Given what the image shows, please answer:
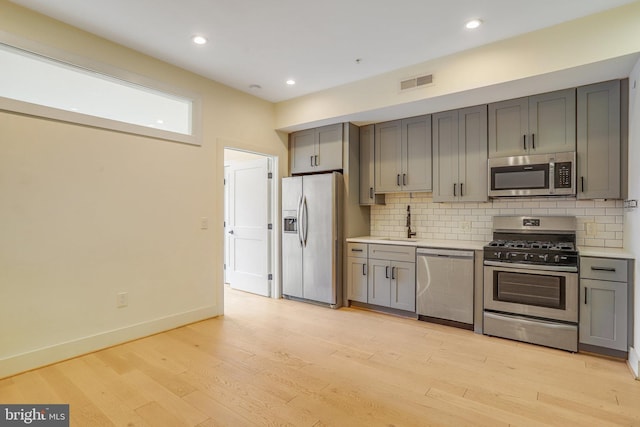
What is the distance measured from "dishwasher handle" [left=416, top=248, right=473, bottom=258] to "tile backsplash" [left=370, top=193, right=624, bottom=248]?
63cm

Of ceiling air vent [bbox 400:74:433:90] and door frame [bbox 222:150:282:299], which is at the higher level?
ceiling air vent [bbox 400:74:433:90]

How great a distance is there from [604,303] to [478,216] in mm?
1489

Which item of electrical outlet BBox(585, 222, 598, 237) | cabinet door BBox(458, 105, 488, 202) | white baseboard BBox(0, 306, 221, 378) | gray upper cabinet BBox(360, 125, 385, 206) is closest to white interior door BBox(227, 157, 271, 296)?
white baseboard BBox(0, 306, 221, 378)

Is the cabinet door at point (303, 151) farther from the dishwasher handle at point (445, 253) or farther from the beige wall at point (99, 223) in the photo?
the dishwasher handle at point (445, 253)

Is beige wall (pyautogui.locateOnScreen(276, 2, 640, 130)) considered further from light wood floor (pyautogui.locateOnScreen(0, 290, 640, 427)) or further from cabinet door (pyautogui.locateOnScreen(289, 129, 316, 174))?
light wood floor (pyautogui.locateOnScreen(0, 290, 640, 427))

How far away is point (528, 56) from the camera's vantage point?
296 cm

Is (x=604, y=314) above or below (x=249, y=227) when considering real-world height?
below

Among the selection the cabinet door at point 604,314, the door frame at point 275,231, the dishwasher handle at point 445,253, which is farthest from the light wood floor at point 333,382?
the door frame at point 275,231

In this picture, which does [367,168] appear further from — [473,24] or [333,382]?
[333,382]

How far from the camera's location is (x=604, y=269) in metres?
2.88

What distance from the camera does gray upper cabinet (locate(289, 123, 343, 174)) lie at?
458cm

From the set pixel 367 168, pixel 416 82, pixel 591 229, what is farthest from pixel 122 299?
pixel 591 229

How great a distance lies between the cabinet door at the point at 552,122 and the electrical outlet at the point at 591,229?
0.82 m

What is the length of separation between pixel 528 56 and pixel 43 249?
4472 mm
